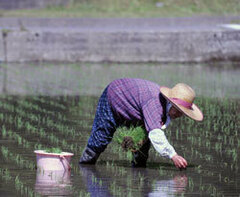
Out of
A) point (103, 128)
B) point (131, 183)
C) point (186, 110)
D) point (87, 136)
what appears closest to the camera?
point (131, 183)

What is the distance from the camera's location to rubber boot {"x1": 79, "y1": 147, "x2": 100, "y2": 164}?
7.31 meters

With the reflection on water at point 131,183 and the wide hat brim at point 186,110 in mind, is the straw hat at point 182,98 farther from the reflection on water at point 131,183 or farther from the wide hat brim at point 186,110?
the reflection on water at point 131,183

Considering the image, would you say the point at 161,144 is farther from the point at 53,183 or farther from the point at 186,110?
the point at 53,183

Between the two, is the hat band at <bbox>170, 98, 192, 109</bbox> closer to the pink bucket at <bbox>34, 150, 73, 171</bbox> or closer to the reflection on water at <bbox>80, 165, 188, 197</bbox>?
the reflection on water at <bbox>80, 165, 188, 197</bbox>

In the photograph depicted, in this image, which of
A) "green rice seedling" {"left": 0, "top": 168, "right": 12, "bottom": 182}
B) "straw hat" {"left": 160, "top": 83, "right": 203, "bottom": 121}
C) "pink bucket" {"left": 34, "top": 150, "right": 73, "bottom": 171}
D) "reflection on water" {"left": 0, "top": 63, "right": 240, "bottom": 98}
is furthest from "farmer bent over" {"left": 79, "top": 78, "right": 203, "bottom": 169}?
"reflection on water" {"left": 0, "top": 63, "right": 240, "bottom": 98}

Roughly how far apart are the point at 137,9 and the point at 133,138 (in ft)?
55.2

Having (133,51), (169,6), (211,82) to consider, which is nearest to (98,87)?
(211,82)

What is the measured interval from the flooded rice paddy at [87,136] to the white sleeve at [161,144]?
0.85 feet

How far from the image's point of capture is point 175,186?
648 centimetres

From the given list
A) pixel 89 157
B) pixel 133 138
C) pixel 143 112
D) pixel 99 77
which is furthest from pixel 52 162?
pixel 99 77

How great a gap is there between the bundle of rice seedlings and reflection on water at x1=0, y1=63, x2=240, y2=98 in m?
6.41

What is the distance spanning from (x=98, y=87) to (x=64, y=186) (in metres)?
8.30

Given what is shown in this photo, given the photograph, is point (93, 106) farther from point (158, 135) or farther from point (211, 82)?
point (158, 135)

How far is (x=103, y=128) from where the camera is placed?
7.23 m
